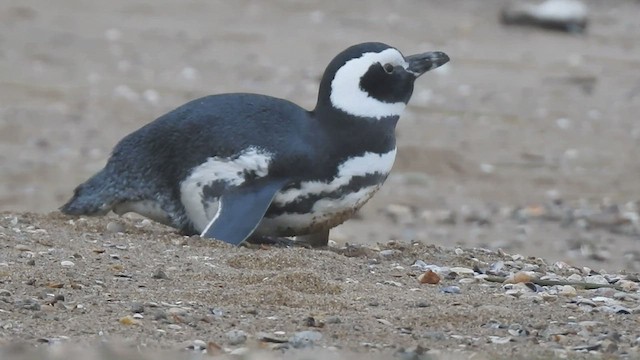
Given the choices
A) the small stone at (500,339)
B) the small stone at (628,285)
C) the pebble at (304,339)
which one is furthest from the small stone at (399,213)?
the pebble at (304,339)

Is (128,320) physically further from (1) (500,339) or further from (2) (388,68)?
(2) (388,68)

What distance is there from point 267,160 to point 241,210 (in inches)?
10.0

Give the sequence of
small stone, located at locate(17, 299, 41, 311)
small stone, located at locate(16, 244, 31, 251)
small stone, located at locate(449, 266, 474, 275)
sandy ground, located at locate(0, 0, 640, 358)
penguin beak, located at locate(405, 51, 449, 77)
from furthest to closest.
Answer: penguin beak, located at locate(405, 51, 449, 77)
small stone, located at locate(449, 266, 474, 275)
small stone, located at locate(16, 244, 31, 251)
sandy ground, located at locate(0, 0, 640, 358)
small stone, located at locate(17, 299, 41, 311)

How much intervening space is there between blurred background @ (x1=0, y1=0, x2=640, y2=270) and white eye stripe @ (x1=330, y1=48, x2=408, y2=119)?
2.41 meters

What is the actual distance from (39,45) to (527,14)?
5438 mm

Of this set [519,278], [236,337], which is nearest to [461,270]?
[519,278]

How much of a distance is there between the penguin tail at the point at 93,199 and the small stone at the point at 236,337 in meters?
1.97

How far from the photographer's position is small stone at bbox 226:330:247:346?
14.8 ft

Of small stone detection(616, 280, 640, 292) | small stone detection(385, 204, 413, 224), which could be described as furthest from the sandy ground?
small stone detection(616, 280, 640, 292)

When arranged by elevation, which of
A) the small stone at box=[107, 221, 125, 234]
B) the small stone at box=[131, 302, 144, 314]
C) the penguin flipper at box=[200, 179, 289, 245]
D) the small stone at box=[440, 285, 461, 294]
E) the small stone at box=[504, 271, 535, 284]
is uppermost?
the penguin flipper at box=[200, 179, 289, 245]

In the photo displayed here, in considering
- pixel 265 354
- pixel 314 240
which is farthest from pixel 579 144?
pixel 265 354

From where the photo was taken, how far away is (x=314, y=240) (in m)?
6.48

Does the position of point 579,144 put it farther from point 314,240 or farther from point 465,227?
point 314,240

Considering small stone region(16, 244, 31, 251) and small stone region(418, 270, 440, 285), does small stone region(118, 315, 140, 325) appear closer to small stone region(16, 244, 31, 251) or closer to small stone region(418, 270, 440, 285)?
small stone region(16, 244, 31, 251)
